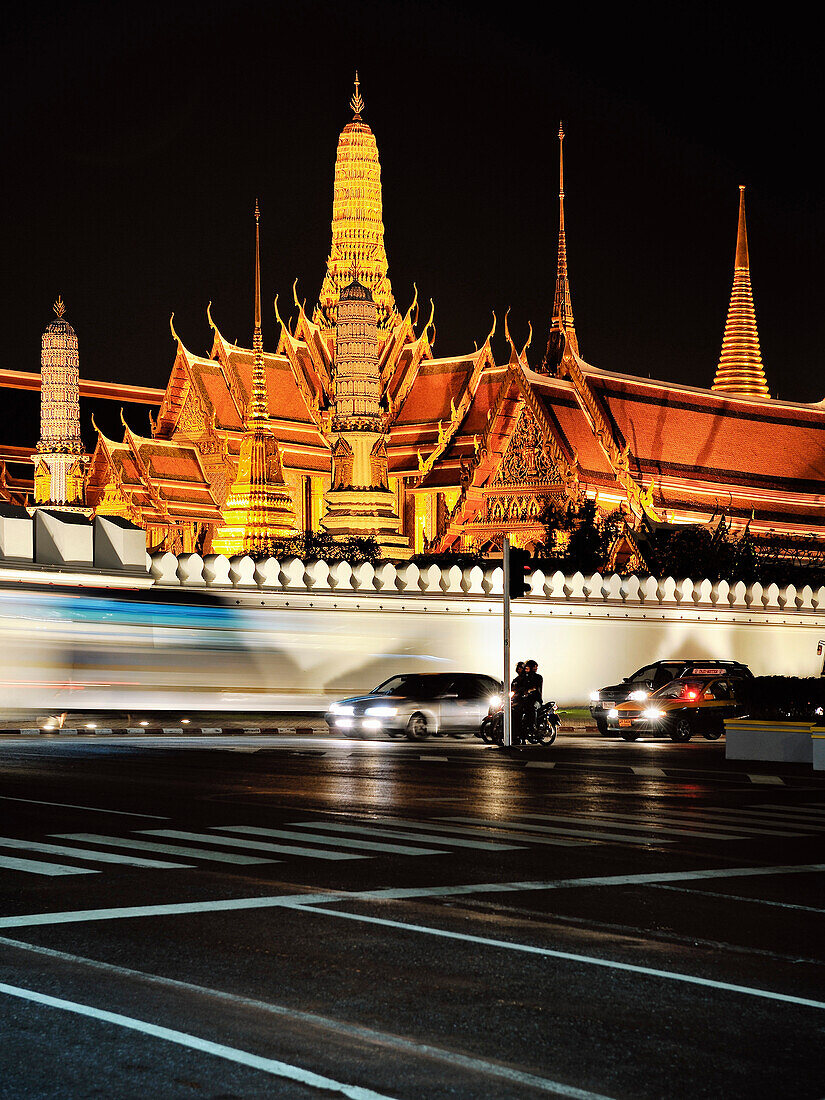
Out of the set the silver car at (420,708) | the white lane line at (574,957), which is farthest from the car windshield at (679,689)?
the white lane line at (574,957)

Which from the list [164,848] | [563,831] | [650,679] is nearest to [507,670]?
[650,679]

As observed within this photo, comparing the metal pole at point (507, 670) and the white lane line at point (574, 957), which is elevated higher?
the metal pole at point (507, 670)

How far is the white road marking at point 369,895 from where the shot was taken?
26.7 ft

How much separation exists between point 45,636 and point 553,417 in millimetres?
38333

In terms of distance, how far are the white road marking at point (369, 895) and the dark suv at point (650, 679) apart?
1928cm

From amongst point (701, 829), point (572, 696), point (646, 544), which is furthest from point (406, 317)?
point (701, 829)

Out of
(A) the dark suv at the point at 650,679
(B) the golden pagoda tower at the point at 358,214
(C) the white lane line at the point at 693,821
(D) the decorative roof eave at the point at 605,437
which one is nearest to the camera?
(C) the white lane line at the point at 693,821

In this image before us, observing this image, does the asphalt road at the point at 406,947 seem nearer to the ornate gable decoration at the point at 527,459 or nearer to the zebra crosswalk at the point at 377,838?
the zebra crosswalk at the point at 377,838

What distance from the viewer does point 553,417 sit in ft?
212

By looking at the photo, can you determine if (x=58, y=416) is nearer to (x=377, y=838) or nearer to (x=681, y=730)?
(x=681, y=730)

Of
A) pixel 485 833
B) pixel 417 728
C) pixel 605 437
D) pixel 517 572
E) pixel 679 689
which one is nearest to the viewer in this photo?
pixel 485 833

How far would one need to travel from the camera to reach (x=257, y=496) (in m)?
70.8

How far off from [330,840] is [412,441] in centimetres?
6508

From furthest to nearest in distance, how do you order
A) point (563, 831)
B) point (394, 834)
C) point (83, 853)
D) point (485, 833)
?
point (563, 831) → point (485, 833) → point (394, 834) → point (83, 853)
